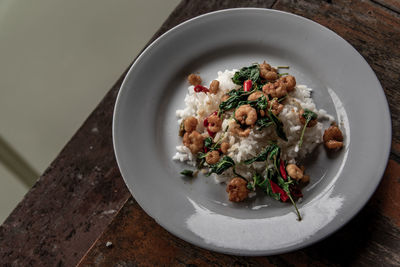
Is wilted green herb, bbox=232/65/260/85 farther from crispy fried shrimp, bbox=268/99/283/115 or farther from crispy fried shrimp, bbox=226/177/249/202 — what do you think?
crispy fried shrimp, bbox=226/177/249/202

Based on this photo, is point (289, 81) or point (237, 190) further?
point (289, 81)

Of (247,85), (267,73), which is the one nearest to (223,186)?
(247,85)

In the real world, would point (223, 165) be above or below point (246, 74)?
below

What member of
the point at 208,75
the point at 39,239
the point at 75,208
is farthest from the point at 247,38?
the point at 39,239

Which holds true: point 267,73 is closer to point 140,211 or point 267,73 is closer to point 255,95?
point 255,95

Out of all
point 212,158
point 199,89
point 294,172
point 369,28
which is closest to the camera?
point 294,172

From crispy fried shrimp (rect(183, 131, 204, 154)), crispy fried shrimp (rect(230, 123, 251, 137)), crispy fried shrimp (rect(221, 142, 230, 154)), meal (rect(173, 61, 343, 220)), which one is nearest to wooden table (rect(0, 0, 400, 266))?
meal (rect(173, 61, 343, 220))

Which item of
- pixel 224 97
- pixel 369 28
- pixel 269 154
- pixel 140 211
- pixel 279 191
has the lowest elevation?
pixel 140 211

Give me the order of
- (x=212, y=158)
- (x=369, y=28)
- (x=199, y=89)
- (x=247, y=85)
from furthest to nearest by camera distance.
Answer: (x=369, y=28) < (x=199, y=89) < (x=247, y=85) < (x=212, y=158)
